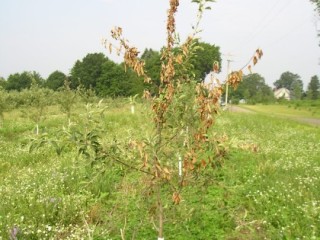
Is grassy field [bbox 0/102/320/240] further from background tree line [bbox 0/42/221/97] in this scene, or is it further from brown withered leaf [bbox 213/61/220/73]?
background tree line [bbox 0/42/221/97]

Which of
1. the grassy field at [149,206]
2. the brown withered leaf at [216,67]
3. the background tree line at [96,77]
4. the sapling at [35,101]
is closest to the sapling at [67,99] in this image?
the sapling at [35,101]

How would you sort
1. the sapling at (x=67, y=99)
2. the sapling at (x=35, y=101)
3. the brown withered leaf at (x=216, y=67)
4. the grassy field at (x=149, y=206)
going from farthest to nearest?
1. the sapling at (x=67, y=99)
2. the sapling at (x=35, y=101)
3. the grassy field at (x=149, y=206)
4. the brown withered leaf at (x=216, y=67)

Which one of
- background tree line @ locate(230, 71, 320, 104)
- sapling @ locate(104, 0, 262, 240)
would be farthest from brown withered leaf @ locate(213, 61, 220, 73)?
background tree line @ locate(230, 71, 320, 104)

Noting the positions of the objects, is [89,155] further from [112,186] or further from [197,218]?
[112,186]

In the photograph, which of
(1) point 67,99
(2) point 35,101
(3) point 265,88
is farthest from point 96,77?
(3) point 265,88

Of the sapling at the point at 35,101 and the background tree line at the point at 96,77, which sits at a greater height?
the background tree line at the point at 96,77

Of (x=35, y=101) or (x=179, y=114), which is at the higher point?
(x=179, y=114)

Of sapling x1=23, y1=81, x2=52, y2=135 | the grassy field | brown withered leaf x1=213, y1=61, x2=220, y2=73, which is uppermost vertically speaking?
brown withered leaf x1=213, y1=61, x2=220, y2=73

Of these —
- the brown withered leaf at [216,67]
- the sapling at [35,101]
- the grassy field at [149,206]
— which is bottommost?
the grassy field at [149,206]

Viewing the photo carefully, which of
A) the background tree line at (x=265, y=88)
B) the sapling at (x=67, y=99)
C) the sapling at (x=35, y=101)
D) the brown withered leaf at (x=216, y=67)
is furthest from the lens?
the background tree line at (x=265, y=88)

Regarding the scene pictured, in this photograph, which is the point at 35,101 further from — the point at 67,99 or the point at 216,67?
the point at 216,67

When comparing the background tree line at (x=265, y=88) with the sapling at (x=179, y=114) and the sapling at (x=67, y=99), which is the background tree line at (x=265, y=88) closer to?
the sapling at (x=67, y=99)

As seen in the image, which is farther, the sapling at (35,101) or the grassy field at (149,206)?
the sapling at (35,101)

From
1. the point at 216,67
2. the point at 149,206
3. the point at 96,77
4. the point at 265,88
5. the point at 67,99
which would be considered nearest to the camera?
the point at 216,67
